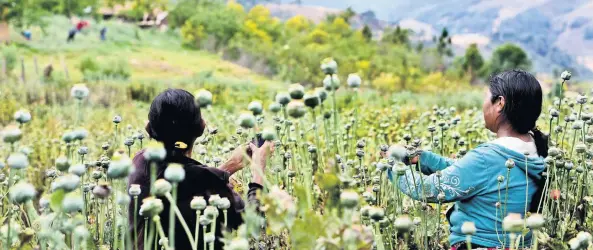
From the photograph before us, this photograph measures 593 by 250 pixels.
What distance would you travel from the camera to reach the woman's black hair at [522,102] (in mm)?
1914

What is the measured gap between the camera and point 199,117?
1912 millimetres

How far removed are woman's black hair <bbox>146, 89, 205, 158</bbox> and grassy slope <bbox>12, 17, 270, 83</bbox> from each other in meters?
17.5

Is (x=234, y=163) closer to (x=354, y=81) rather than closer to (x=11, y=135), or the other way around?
(x=354, y=81)

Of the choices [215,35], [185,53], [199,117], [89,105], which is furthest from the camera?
[215,35]

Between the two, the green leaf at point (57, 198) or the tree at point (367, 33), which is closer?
the green leaf at point (57, 198)

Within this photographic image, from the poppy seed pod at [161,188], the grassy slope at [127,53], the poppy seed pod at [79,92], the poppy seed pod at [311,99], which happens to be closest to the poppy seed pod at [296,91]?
the poppy seed pod at [311,99]

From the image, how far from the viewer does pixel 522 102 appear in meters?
1.91

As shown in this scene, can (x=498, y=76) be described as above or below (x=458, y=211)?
above

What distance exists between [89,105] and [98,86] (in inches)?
48.7

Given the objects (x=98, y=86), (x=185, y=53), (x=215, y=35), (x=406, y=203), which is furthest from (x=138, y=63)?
(x=406, y=203)

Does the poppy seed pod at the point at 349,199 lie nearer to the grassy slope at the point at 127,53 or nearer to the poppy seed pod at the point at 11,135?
the poppy seed pod at the point at 11,135

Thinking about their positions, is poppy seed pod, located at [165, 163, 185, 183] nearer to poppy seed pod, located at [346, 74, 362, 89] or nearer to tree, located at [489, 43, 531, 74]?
A: poppy seed pod, located at [346, 74, 362, 89]

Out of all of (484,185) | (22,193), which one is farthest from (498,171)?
(22,193)

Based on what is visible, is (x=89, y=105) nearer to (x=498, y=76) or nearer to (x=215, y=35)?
(x=498, y=76)
